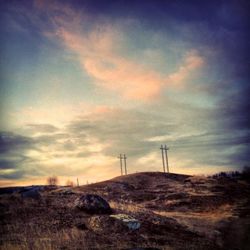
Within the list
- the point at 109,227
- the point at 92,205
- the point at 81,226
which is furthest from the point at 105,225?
the point at 92,205

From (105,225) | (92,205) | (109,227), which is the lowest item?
(109,227)

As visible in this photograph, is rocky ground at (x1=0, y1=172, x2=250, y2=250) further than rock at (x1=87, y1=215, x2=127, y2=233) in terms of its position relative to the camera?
No

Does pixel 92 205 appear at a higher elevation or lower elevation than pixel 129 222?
higher

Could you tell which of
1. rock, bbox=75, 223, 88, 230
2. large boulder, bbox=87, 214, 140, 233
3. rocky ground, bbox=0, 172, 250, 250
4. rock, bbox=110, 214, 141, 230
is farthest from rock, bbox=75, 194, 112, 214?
rock, bbox=75, 223, 88, 230

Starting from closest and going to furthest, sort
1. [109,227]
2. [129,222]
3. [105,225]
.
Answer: [109,227], [105,225], [129,222]

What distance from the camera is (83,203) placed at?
67.5 ft

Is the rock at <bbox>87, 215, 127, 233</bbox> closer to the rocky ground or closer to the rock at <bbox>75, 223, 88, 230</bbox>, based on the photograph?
the rocky ground

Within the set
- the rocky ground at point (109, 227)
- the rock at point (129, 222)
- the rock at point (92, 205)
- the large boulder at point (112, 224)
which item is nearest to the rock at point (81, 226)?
the rocky ground at point (109, 227)

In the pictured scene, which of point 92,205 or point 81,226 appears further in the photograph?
point 92,205

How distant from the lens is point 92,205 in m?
20.4

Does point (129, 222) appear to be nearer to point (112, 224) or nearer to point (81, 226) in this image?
point (112, 224)

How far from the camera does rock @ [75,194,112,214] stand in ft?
66.3

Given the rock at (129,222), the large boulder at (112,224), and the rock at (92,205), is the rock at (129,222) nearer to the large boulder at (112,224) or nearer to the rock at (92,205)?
the large boulder at (112,224)

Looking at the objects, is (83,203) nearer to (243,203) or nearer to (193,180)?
(243,203)
